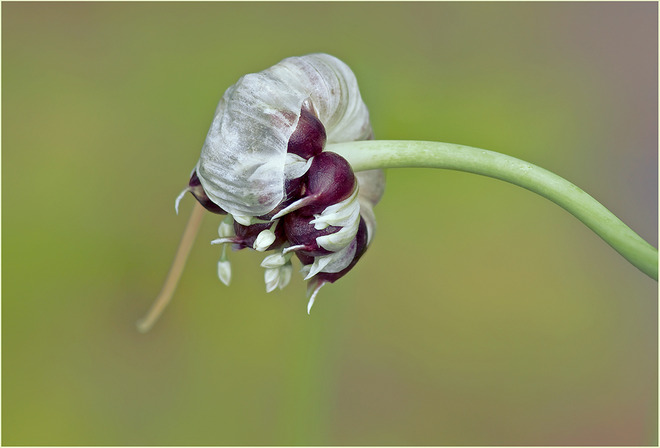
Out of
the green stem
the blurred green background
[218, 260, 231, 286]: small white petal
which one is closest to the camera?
the green stem

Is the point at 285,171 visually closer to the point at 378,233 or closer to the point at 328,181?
the point at 328,181

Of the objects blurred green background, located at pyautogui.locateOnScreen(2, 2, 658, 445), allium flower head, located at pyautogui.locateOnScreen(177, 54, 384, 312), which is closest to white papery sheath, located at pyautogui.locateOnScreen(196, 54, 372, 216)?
allium flower head, located at pyautogui.locateOnScreen(177, 54, 384, 312)

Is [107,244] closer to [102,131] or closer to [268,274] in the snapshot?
[102,131]

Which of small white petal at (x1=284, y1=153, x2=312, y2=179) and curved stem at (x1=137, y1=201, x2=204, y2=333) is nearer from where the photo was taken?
small white petal at (x1=284, y1=153, x2=312, y2=179)

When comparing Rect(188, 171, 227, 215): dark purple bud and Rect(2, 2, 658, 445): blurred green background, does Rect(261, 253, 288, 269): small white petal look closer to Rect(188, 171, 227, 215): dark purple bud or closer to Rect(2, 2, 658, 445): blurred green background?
Rect(188, 171, 227, 215): dark purple bud

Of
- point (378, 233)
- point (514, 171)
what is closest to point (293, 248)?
point (514, 171)

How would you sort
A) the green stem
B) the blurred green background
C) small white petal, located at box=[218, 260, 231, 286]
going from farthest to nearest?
the blurred green background
small white petal, located at box=[218, 260, 231, 286]
the green stem

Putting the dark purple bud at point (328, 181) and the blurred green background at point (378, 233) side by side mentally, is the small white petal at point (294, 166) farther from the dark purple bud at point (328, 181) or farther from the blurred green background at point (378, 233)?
the blurred green background at point (378, 233)

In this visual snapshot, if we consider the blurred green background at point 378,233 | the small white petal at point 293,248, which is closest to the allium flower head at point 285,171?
the small white petal at point 293,248
